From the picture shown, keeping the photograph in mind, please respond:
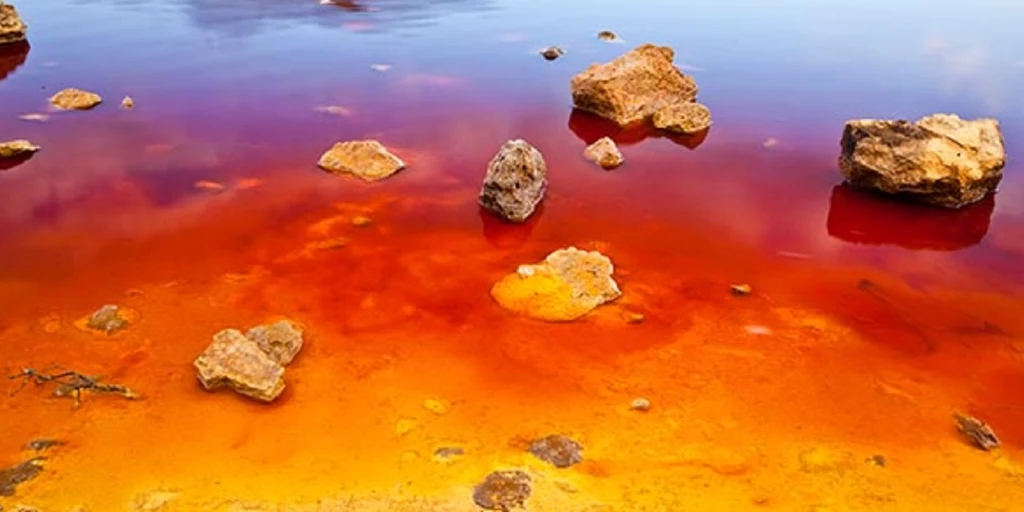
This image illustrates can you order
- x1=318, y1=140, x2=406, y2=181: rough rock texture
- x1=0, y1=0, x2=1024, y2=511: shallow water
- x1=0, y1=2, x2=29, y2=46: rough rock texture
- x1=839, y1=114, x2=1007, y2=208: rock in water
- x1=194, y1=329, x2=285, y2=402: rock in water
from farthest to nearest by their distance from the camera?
1. x1=0, y1=2, x2=29, y2=46: rough rock texture
2. x1=318, y1=140, x2=406, y2=181: rough rock texture
3. x1=839, y1=114, x2=1007, y2=208: rock in water
4. x1=194, y1=329, x2=285, y2=402: rock in water
5. x1=0, y1=0, x2=1024, y2=511: shallow water

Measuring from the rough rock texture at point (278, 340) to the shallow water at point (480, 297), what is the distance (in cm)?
21

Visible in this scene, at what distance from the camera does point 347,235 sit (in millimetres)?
9648

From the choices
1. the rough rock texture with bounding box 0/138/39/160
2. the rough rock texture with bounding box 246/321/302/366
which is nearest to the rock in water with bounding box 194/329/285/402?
the rough rock texture with bounding box 246/321/302/366

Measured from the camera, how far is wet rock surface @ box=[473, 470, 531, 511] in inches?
220

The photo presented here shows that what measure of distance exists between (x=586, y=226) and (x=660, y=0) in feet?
56.9

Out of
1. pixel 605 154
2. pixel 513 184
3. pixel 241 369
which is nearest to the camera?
pixel 241 369

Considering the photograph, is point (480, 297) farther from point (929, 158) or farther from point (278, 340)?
point (929, 158)

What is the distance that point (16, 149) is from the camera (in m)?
11.6

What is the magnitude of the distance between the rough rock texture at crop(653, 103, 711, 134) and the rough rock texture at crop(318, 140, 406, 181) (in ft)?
16.1

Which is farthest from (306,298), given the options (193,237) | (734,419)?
(734,419)

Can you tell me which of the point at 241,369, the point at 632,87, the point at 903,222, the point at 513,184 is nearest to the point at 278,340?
the point at 241,369

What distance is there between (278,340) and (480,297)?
2.24 metres

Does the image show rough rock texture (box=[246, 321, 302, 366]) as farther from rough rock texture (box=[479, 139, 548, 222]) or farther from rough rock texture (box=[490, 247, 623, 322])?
rough rock texture (box=[479, 139, 548, 222])

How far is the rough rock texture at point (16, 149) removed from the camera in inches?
454
